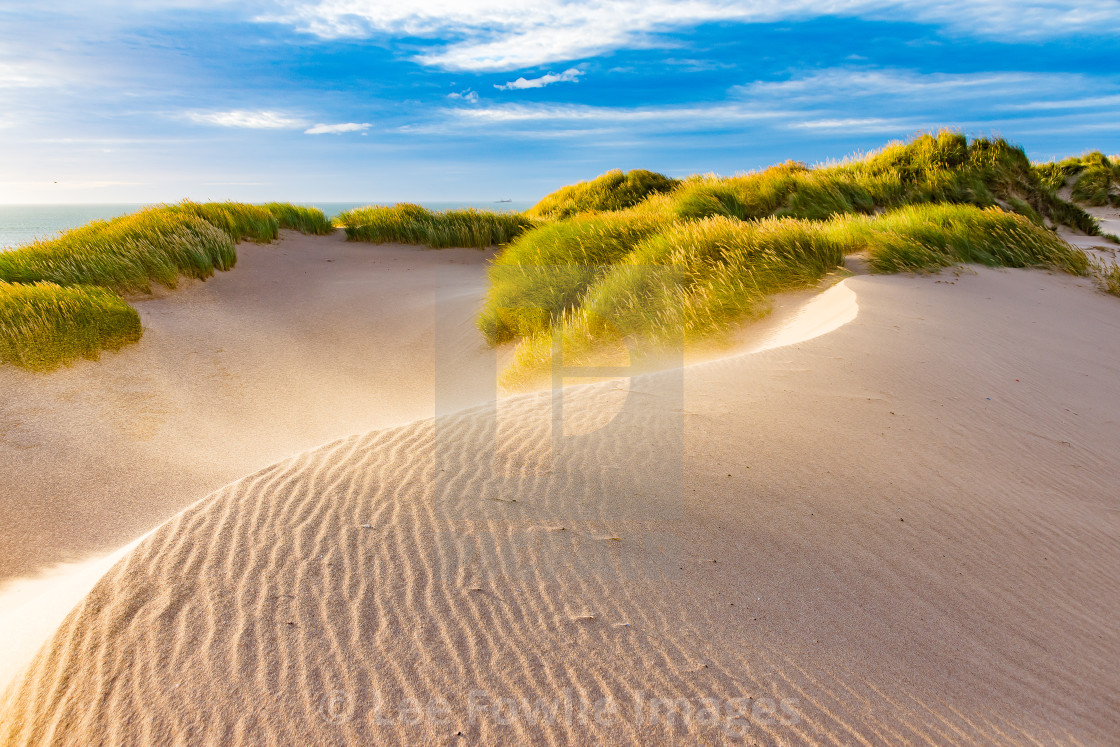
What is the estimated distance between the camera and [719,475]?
11.4 feet

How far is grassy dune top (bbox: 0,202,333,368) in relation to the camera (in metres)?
7.58

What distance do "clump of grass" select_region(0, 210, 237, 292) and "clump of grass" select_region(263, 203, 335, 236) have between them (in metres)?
2.85

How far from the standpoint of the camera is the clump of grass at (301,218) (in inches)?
603

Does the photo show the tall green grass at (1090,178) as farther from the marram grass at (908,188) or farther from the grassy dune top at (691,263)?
the grassy dune top at (691,263)

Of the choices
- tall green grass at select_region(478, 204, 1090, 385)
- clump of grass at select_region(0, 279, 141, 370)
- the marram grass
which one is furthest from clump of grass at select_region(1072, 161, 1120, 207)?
clump of grass at select_region(0, 279, 141, 370)

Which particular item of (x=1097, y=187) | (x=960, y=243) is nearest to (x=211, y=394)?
(x=960, y=243)

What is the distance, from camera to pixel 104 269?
9.84m

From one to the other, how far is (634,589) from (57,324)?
28.2ft

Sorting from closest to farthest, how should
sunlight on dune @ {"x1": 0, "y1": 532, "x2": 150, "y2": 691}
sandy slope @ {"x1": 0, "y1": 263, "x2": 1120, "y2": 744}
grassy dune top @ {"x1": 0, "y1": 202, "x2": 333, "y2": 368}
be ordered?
sandy slope @ {"x1": 0, "y1": 263, "x2": 1120, "y2": 744} < sunlight on dune @ {"x1": 0, "y1": 532, "x2": 150, "y2": 691} < grassy dune top @ {"x1": 0, "y1": 202, "x2": 333, "y2": 368}

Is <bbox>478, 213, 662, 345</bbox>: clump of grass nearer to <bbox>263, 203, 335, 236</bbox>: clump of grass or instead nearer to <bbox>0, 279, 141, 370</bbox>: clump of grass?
<bbox>0, 279, 141, 370</bbox>: clump of grass

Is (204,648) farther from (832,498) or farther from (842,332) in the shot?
(842,332)

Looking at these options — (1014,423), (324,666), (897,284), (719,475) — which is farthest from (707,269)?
(324,666)

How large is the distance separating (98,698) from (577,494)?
6.84 feet

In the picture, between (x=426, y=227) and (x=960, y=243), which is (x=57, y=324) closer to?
(x=426, y=227)
